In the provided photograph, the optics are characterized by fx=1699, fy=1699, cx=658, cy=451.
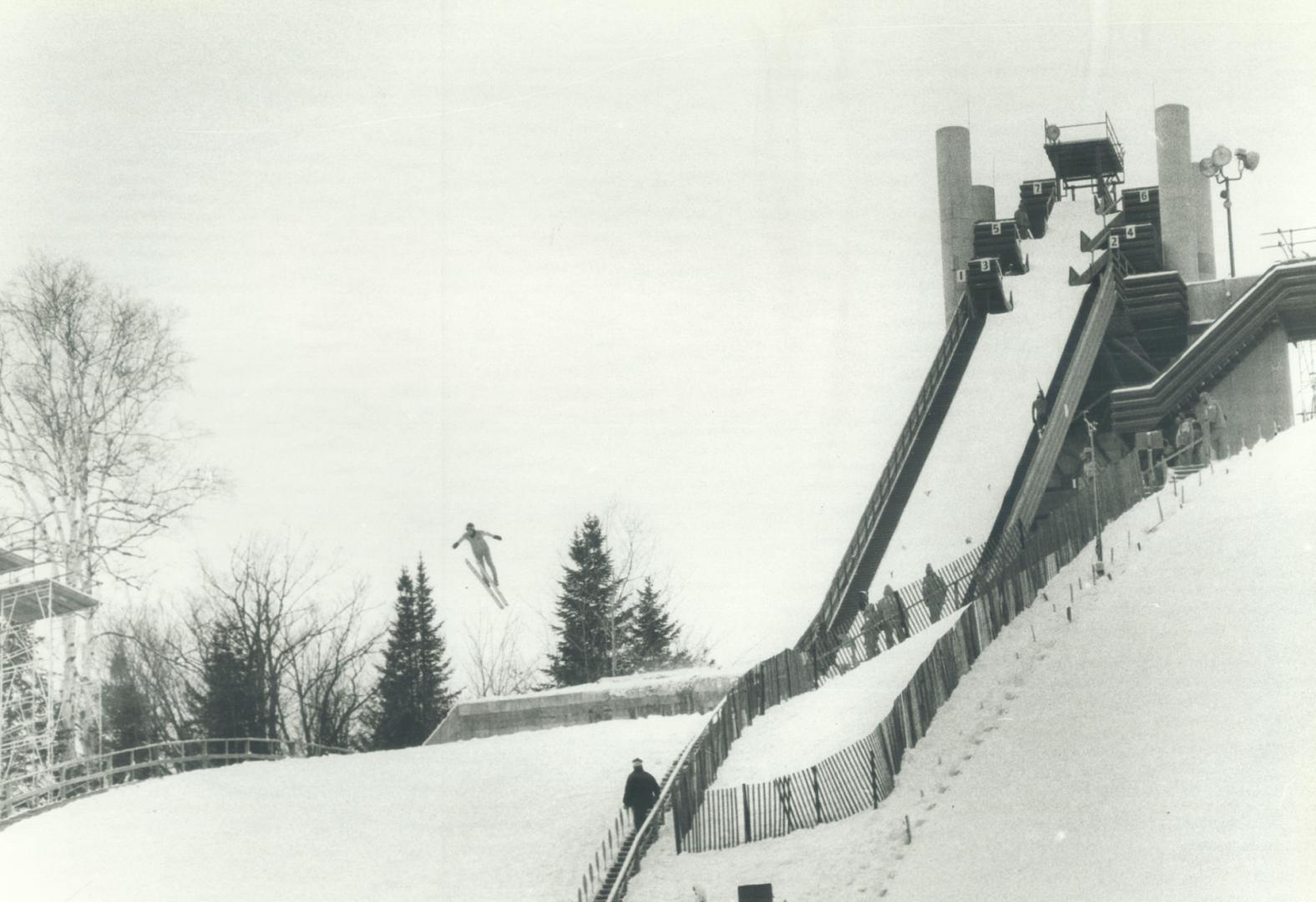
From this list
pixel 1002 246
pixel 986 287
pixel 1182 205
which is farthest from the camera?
pixel 1002 246

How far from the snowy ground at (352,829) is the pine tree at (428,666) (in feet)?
67.4

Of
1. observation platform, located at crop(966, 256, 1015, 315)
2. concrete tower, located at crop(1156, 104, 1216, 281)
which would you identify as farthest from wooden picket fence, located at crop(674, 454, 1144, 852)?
concrete tower, located at crop(1156, 104, 1216, 281)

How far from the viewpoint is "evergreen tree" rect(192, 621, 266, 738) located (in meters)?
41.9

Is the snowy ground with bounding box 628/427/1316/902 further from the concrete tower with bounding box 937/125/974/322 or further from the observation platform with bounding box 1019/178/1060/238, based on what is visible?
the observation platform with bounding box 1019/178/1060/238

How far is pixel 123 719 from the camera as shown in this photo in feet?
138

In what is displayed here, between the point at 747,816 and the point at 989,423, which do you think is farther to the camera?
the point at 989,423

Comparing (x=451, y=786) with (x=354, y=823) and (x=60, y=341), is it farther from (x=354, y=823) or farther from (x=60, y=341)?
(x=60, y=341)

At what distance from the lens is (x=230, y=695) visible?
42000 mm

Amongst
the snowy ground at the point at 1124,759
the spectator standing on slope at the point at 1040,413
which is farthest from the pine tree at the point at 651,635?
the snowy ground at the point at 1124,759

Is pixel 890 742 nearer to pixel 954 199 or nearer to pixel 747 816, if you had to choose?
pixel 747 816

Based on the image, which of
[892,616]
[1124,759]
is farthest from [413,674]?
[1124,759]

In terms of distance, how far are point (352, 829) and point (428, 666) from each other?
2672 centimetres

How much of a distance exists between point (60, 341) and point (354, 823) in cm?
1229

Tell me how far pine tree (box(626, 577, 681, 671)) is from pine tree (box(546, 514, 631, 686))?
340 millimetres
